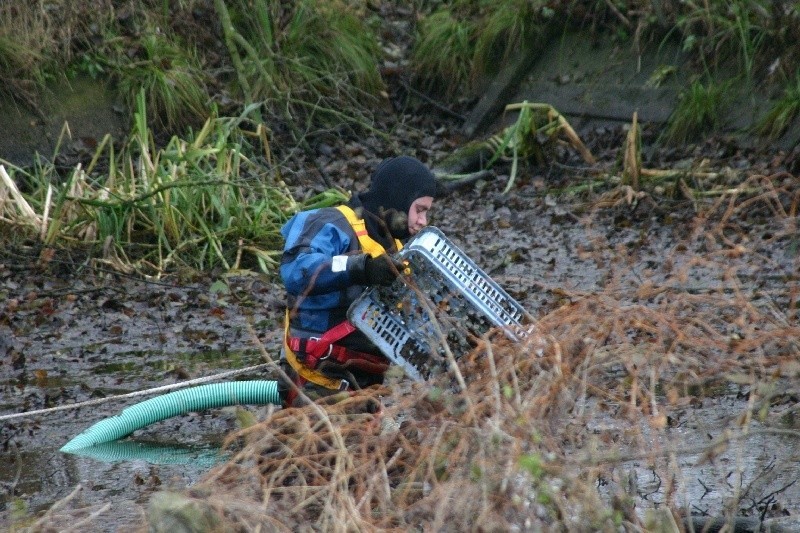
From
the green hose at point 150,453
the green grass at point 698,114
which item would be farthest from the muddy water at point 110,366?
the green grass at point 698,114

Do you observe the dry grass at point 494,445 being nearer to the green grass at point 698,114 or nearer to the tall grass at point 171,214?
the tall grass at point 171,214

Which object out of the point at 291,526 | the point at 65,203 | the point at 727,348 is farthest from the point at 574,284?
the point at 291,526

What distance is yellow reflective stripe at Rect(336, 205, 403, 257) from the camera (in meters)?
4.93

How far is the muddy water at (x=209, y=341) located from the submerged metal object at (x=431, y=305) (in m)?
0.16

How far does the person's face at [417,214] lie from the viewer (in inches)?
197

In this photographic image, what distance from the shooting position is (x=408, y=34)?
47.3ft

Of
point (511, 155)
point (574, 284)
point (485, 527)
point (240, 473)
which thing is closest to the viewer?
point (485, 527)

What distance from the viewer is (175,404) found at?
600cm

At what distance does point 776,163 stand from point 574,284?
2.45m

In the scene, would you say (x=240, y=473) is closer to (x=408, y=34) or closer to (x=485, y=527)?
(x=485, y=527)

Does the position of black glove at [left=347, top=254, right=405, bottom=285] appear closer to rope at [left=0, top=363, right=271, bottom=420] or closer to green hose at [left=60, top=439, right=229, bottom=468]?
green hose at [left=60, top=439, right=229, bottom=468]

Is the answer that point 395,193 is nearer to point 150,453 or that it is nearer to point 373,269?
point 373,269

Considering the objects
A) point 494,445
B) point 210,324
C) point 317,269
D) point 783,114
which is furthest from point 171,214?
point 494,445

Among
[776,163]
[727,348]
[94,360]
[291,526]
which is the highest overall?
[727,348]
